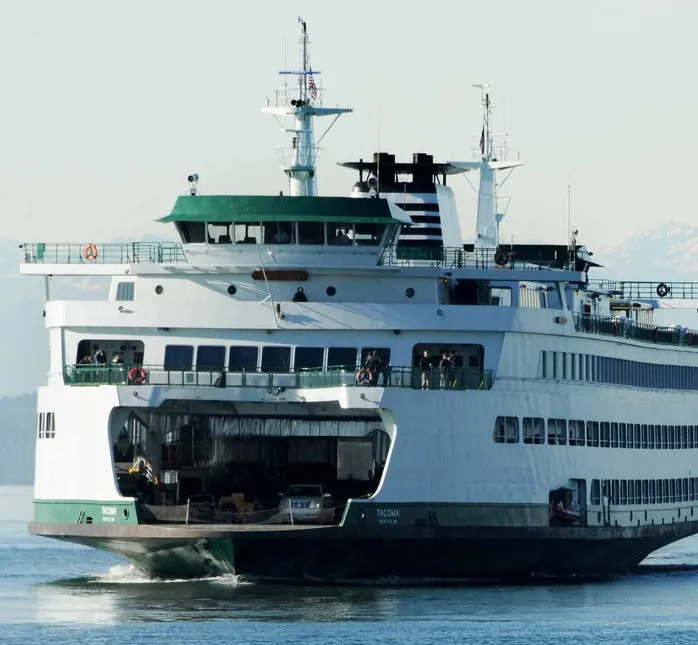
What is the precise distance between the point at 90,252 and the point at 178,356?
134 inches

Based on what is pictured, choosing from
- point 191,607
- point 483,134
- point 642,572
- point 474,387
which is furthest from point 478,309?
point 483,134

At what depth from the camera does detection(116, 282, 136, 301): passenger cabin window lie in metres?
53.7

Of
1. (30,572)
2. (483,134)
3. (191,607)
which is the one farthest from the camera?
(483,134)

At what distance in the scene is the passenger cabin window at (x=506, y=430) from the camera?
5256cm

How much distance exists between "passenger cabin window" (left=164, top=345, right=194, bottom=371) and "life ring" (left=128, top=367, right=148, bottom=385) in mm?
1125

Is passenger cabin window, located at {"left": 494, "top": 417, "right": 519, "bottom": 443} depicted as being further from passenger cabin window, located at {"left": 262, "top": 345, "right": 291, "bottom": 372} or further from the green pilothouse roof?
the green pilothouse roof

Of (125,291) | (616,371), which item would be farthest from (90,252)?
(616,371)

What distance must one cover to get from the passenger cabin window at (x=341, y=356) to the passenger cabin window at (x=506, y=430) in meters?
3.39

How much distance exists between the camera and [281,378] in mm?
52094

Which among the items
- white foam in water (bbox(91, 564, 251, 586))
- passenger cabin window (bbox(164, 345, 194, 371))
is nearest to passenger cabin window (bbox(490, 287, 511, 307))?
passenger cabin window (bbox(164, 345, 194, 371))

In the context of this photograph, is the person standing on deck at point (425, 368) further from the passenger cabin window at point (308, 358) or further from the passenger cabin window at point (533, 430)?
the passenger cabin window at point (533, 430)

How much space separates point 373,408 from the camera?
50.4 metres

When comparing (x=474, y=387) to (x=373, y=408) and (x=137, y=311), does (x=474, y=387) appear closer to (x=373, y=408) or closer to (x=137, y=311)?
(x=373, y=408)

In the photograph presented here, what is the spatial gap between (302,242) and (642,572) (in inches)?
606
